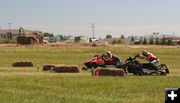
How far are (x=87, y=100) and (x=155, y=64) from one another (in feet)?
56.8

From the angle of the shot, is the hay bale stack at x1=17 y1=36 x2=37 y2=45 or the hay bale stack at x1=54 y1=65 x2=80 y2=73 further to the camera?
the hay bale stack at x1=17 y1=36 x2=37 y2=45

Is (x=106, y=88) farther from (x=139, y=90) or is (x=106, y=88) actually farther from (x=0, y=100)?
(x=0, y=100)

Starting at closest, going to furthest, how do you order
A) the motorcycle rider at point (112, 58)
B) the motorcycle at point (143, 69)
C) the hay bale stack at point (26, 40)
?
1. the motorcycle at point (143, 69)
2. the motorcycle rider at point (112, 58)
3. the hay bale stack at point (26, 40)

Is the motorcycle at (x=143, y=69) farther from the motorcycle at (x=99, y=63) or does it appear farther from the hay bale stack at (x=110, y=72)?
the motorcycle at (x=99, y=63)

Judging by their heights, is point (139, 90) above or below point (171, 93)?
below

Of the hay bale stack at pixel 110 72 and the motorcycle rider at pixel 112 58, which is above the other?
the motorcycle rider at pixel 112 58

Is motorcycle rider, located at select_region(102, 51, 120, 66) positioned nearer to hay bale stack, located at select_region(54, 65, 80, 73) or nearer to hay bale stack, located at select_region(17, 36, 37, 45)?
hay bale stack, located at select_region(54, 65, 80, 73)

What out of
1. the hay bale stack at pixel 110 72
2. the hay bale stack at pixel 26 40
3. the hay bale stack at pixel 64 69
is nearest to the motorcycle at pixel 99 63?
the hay bale stack at pixel 64 69

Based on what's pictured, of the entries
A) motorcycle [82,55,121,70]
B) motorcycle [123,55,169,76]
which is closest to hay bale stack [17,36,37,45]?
motorcycle [82,55,121,70]

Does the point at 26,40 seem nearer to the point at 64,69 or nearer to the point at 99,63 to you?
the point at 99,63

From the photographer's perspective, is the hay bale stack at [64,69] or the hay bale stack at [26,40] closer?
the hay bale stack at [64,69]

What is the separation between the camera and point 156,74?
29.6 m

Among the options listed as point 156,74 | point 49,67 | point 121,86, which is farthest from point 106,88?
point 49,67

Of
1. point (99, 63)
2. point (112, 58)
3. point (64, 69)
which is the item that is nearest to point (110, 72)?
point (64, 69)
